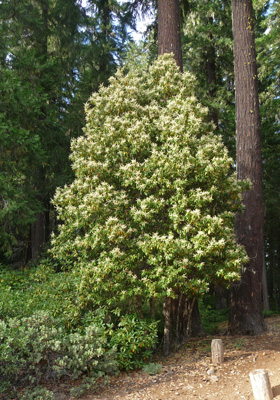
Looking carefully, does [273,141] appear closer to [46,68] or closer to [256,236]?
[256,236]

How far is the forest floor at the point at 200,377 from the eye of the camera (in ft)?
17.9

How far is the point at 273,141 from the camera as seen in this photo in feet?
53.6

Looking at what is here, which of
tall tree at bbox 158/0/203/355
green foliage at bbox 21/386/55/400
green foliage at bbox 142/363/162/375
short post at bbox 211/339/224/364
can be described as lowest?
green foliage at bbox 21/386/55/400

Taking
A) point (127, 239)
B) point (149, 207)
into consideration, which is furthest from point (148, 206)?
point (127, 239)

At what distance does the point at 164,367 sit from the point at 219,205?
3178mm

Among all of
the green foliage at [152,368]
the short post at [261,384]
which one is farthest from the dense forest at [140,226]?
the short post at [261,384]

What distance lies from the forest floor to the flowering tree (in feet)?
3.69

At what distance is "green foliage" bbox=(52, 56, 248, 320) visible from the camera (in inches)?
250

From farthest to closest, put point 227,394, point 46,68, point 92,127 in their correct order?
point 46,68 < point 92,127 < point 227,394

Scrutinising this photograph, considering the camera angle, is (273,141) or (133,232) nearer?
(133,232)

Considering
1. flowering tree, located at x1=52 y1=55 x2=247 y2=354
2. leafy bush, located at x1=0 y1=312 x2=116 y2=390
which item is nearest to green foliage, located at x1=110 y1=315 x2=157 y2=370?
leafy bush, located at x1=0 y1=312 x2=116 y2=390

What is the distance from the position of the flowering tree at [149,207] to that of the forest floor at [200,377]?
44.3 inches

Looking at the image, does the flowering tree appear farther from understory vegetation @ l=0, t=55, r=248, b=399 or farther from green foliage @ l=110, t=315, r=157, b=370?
green foliage @ l=110, t=315, r=157, b=370

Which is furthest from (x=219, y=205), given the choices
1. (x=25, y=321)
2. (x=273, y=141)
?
(x=273, y=141)
